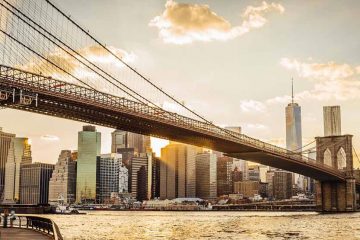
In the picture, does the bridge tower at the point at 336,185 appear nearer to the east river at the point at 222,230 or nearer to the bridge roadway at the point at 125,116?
the bridge roadway at the point at 125,116

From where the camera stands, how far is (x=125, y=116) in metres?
57.6

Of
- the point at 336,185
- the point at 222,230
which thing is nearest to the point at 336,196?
the point at 336,185

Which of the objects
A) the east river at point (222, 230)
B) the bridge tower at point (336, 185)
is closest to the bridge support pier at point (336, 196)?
the bridge tower at point (336, 185)

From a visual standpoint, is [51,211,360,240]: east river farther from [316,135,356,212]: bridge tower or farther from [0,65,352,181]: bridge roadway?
[316,135,356,212]: bridge tower

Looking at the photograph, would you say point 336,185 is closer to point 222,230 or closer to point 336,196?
point 336,196

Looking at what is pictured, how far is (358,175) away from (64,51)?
75897 millimetres

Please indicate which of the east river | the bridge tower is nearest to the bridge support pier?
the bridge tower

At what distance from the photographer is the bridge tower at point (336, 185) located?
102 metres

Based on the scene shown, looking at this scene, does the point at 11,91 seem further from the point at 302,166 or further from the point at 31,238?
the point at 302,166

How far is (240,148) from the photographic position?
80.0m

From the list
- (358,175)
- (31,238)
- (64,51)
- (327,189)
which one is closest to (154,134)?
(64,51)

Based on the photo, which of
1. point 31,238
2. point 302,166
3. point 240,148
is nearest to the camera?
point 31,238

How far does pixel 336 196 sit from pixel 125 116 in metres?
60.0

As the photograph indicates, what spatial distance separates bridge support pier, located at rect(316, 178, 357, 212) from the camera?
10138 centimetres
